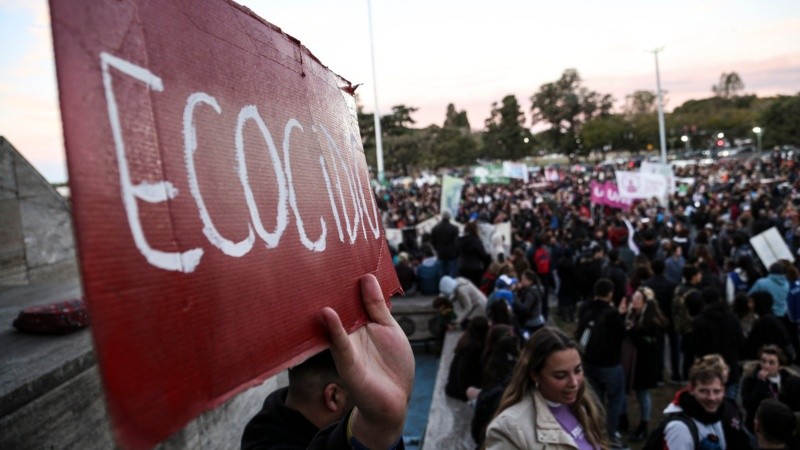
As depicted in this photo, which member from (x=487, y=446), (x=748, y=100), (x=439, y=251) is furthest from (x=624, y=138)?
(x=487, y=446)

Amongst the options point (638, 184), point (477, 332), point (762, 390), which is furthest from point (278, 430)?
point (638, 184)

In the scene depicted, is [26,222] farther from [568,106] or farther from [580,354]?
[568,106]

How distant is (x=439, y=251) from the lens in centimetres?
1072

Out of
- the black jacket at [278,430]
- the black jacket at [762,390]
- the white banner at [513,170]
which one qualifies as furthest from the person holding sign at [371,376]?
the white banner at [513,170]

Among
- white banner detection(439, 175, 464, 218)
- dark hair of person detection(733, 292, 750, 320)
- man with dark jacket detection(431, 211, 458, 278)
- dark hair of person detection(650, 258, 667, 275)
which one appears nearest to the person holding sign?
dark hair of person detection(733, 292, 750, 320)

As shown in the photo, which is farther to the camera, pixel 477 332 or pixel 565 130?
pixel 565 130

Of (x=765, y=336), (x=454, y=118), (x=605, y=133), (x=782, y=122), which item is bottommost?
(x=765, y=336)

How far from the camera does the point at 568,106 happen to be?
91062 millimetres

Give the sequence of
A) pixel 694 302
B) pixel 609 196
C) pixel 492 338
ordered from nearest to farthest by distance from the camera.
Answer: pixel 492 338 < pixel 694 302 < pixel 609 196

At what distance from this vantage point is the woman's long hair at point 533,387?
286 centimetres

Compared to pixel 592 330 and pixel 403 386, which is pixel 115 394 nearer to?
pixel 403 386

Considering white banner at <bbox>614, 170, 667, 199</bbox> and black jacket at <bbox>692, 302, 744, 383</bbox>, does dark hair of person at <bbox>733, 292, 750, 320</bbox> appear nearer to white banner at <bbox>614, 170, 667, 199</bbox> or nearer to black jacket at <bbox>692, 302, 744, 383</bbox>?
black jacket at <bbox>692, 302, 744, 383</bbox>

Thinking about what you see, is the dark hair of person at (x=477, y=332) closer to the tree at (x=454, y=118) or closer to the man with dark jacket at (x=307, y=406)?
the man with dark jacket at (x=307, y=406)

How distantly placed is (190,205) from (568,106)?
315 feet
